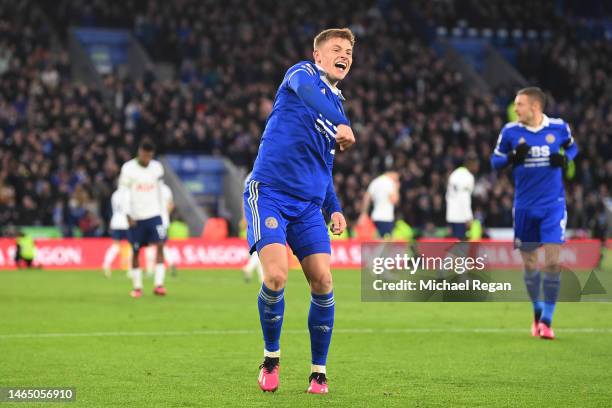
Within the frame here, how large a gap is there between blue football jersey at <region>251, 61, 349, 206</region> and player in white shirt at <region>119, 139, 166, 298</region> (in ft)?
33.1

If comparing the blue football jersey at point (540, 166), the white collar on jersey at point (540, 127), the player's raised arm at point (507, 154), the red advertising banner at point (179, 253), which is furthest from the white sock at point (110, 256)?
the white collar on jersey at point (540, 127)

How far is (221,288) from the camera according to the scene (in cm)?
2123

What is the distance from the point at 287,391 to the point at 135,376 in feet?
4.65

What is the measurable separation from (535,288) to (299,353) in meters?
2.99

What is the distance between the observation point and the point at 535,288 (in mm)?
12367

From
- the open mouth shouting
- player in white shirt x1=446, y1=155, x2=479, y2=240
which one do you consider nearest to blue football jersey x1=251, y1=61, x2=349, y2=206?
the open mouth shouting

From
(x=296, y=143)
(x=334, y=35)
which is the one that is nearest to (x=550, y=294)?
(x=296, y=143)

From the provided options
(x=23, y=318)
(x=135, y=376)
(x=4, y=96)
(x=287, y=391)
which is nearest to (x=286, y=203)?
(x=287, y=391)

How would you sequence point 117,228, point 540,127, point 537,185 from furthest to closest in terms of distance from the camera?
1. point 117,228
2. point 540,127
3. point 537,185

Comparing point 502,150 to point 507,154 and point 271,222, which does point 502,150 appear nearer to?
point 507,154

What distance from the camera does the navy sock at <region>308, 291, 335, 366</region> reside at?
27.1 ft

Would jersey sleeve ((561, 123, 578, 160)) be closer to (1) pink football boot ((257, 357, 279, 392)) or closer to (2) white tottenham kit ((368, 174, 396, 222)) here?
(1) pink football boot ((257, 357, 279, 392))

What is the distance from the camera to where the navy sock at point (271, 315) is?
8.22 m

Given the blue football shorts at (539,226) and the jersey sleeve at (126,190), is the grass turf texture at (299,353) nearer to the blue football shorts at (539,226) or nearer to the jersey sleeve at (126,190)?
the blue football shorts at (539,226)
